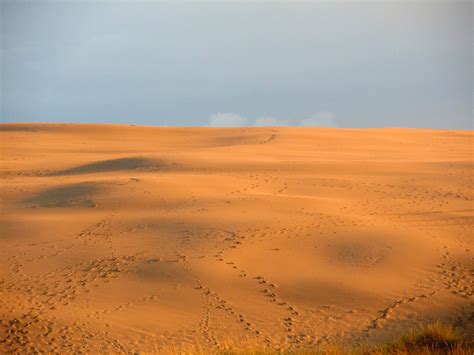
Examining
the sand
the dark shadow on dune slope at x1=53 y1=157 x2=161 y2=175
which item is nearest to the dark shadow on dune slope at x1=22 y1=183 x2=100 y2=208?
the sand

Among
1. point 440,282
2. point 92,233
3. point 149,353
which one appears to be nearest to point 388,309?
point 440,282

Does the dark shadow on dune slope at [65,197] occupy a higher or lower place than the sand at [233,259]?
higher

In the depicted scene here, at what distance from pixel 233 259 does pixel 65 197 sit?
6.48 m

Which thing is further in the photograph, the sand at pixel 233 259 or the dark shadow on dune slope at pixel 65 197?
the dark shadow on dune slope at pixel 65 197

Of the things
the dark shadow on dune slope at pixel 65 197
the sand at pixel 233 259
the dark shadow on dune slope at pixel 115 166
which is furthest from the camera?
the dark shadow on dune slope at pixel 115 166

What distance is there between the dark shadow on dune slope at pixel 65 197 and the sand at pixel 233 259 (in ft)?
0.21

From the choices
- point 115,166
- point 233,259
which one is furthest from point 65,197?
point 115,166

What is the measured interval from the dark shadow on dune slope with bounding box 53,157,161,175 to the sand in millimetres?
2054

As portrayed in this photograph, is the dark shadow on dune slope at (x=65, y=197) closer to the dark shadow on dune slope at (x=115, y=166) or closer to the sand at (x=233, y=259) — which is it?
the sand at (x=233, y=259)

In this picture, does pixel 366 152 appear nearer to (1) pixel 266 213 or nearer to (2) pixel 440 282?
(1) pixel 266 213

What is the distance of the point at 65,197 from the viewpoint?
15.2 m

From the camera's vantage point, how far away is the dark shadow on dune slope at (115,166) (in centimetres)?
2114

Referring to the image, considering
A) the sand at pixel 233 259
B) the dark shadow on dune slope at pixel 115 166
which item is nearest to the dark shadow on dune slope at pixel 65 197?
the sand at pixel 233 259

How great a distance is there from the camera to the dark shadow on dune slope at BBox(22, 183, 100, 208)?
14.6m
